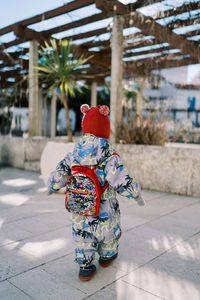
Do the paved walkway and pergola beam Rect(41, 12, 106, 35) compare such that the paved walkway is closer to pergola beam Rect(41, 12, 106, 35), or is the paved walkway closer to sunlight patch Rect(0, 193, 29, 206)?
sunlight patch Rect(0, 193, 29, 206)

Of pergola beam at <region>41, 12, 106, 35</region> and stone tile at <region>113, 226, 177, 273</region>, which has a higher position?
pergola beam at <region>41, 12, 106, 35</region>

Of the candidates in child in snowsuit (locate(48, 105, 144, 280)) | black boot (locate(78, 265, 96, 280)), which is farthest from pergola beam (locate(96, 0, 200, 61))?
black boot (locate(78, 265, 96, 280))

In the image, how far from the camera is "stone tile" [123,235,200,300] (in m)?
1.79

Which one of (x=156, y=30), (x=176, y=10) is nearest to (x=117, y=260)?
(x=176, y=10)

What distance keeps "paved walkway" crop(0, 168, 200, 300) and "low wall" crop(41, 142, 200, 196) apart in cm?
58

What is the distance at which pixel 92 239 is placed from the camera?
195 centimetres

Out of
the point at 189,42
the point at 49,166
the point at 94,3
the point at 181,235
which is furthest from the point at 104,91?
the point at 181,235

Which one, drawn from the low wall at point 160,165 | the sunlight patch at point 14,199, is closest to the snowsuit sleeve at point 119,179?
the sunlight patch at point 14,199

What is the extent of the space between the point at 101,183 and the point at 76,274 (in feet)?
2.21

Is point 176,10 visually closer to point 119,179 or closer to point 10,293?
point 119,179

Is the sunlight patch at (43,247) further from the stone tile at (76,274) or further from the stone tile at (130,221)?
the stone tile at (130,221)

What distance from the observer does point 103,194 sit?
6.44 ft

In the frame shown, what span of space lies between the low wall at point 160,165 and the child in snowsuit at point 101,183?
245 cm

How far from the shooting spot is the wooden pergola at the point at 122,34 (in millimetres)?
5465
